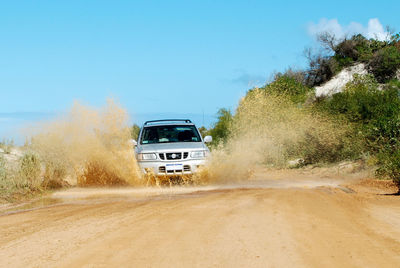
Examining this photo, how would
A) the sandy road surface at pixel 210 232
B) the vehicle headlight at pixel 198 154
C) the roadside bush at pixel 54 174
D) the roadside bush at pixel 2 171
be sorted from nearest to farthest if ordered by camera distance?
the sandy road surface at pixel 210 232 → the vehicle headlight at pixel 198 154 → the roadside bush at pixel 2 171 → the roadside bush at pixel 54 174

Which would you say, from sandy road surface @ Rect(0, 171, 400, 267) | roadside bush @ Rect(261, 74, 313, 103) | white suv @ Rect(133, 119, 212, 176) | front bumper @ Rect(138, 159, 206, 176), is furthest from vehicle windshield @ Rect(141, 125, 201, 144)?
roadside bush @ Rect(261, 74, 313, 103)

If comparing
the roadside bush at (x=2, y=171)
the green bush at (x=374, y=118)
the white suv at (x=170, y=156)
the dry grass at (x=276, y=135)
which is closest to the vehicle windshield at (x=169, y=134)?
the white suv at (x=170, y=156)

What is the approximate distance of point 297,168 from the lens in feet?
68.1

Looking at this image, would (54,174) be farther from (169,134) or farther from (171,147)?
(171,147)

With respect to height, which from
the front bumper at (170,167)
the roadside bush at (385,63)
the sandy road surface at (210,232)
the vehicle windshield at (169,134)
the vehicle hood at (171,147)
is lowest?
the sandy road surface at (210,232)

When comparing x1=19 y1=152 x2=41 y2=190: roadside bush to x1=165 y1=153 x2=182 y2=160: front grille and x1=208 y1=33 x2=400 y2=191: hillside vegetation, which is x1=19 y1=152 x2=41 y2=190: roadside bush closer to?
x1=165 y1=153 x2=182 y2=160: front grille

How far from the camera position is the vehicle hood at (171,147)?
13578mm

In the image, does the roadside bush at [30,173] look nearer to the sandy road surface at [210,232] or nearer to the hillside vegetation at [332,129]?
the sandy road surface at [210,232]

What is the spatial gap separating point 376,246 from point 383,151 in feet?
38.1

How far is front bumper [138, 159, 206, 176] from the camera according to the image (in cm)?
1339

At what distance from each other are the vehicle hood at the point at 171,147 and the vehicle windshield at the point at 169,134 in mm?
410

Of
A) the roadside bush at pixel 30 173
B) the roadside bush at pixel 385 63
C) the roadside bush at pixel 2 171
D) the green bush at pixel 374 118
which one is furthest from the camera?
the roadside bush at pixel 385 63

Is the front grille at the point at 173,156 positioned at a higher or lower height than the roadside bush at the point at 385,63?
lower

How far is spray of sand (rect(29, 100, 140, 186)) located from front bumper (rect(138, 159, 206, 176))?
0.56 m
